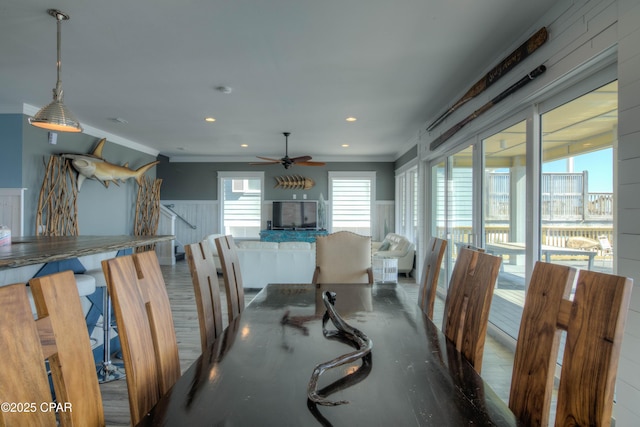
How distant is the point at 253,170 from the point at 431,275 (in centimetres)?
746

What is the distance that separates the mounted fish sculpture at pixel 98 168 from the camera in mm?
5199

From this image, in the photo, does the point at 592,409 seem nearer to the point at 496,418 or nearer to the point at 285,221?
the point at 496,418

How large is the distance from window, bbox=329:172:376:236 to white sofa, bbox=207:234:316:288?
363cm

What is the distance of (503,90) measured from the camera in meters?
3.00

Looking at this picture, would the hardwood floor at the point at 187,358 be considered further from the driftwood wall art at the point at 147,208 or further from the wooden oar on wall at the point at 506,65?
the driftwood wall art at the point at 147,208

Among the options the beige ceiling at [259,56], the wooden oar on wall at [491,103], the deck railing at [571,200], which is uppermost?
the beige ceiling at [259,56]

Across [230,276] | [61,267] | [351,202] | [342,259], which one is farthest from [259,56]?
[351,202]

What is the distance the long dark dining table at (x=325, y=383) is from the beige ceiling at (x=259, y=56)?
209 centimetres

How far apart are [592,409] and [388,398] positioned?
404mm

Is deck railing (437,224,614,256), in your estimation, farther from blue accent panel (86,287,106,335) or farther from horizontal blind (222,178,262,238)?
horizontal blind (222,178,262,238)

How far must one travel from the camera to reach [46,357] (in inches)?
24.0

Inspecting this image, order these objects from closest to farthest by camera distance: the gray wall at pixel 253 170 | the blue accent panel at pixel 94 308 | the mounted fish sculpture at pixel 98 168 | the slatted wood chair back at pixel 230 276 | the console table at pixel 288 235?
1. the slatted wood chair back at pixel 230 276
2. the blue accent panel at pixel 94 308
3. the mounted fish sculpture at pixel 98 168
4. the console table at pixel 288 235
5. the gray wall at pixel 253 170

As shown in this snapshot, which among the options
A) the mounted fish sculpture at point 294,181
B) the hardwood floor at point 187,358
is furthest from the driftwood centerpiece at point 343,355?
the mounted fish sculpture at point 294,181

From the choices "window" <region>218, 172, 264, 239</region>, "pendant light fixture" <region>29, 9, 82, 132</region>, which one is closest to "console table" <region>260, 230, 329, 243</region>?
"window" <region>218, 172, 264, 239</region>
